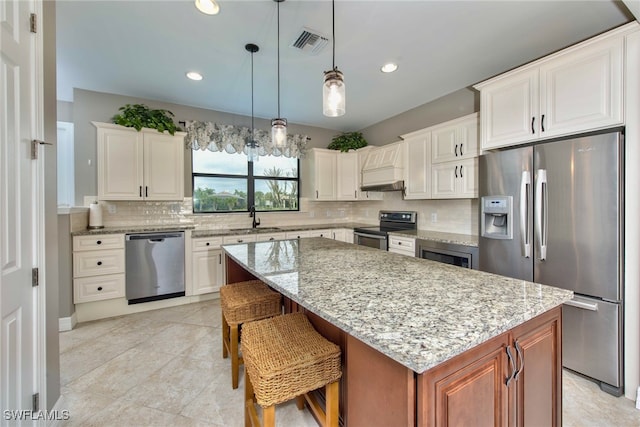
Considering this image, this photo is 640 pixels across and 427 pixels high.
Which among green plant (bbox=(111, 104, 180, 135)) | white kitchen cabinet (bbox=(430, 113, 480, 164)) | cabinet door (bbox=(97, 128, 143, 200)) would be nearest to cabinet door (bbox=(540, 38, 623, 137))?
Result: white kitchen cabinet (bbox=(430, 113, 480, 164))

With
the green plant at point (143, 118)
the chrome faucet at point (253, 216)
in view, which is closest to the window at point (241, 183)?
the chrome faucet at point (253, 216)

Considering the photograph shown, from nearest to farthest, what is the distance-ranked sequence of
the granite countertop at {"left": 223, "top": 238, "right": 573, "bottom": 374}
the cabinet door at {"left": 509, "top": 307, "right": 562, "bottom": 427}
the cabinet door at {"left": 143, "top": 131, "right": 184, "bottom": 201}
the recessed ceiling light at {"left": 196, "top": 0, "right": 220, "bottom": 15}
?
the granite countertop at {"left": 223, "top": 238, "right": 573, "bottom": 374}, the cabinet door at {"left": 509, "top": 307, "right": 562, "bottom": 427}, the recessed ceiling light at {"left": 196, "top": 0, "right": 220, "bottom": 15}, the cabinet door at {"left": 143, "top": 131, "right": 184, "bottom": 201}

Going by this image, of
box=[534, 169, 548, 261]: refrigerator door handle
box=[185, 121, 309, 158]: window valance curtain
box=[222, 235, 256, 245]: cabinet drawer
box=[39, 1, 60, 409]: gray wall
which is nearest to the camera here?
box=[39, 1, 60, 409]: gray wall

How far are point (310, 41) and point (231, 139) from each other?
229 centimetres

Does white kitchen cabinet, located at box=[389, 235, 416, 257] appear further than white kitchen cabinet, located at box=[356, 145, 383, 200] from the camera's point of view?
No

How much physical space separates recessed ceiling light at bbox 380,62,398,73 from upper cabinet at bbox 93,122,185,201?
2.66m

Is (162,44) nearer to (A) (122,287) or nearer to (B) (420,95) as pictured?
(A) (122,287)

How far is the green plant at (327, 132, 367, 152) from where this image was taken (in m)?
4.72

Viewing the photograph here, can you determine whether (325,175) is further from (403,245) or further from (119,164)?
(119,164)

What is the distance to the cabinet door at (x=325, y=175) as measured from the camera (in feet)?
15.1

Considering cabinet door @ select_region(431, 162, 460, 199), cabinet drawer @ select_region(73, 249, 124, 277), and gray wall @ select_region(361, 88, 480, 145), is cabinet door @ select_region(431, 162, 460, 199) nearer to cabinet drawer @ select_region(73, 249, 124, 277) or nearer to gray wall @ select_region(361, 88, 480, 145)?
gray wall @ select_region(361, 88, 480, 145)

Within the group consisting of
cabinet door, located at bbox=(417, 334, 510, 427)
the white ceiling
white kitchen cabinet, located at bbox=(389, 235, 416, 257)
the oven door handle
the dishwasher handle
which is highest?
the white ceiling

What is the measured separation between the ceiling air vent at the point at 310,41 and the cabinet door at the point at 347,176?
2.43m

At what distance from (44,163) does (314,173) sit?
350cm
